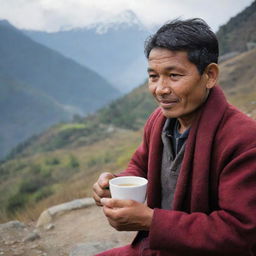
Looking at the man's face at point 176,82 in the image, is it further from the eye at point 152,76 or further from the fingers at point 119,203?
the fingers at point 119,203

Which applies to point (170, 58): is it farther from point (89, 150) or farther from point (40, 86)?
point (40, 86)

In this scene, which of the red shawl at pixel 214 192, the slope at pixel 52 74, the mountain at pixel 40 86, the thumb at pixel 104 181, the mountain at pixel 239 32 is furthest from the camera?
the slope at pixel 52 74

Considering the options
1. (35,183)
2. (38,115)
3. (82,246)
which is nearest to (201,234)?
(82,246)

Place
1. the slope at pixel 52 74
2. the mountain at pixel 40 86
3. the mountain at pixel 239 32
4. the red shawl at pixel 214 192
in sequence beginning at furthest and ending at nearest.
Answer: the slope at pixel 52 74
the mountain at pixel 40 86
the mountain at pixel 239 32
the red shawl at pixel 214 192

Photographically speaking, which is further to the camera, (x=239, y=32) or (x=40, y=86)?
(x=40, y=86)

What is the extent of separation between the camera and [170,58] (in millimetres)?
1707

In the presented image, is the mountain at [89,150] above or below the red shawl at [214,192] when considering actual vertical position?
below

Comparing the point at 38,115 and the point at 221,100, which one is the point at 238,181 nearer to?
the point at 221,100

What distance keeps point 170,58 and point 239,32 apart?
136ft

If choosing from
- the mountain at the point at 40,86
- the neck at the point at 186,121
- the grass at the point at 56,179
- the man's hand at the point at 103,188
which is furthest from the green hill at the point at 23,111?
the neck at the point at 186,121

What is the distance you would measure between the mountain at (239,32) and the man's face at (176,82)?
117ft

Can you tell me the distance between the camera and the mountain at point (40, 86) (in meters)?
109

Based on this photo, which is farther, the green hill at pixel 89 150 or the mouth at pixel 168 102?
the green hill at pixel 89 150

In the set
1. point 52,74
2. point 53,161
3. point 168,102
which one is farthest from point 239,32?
point 52,74
